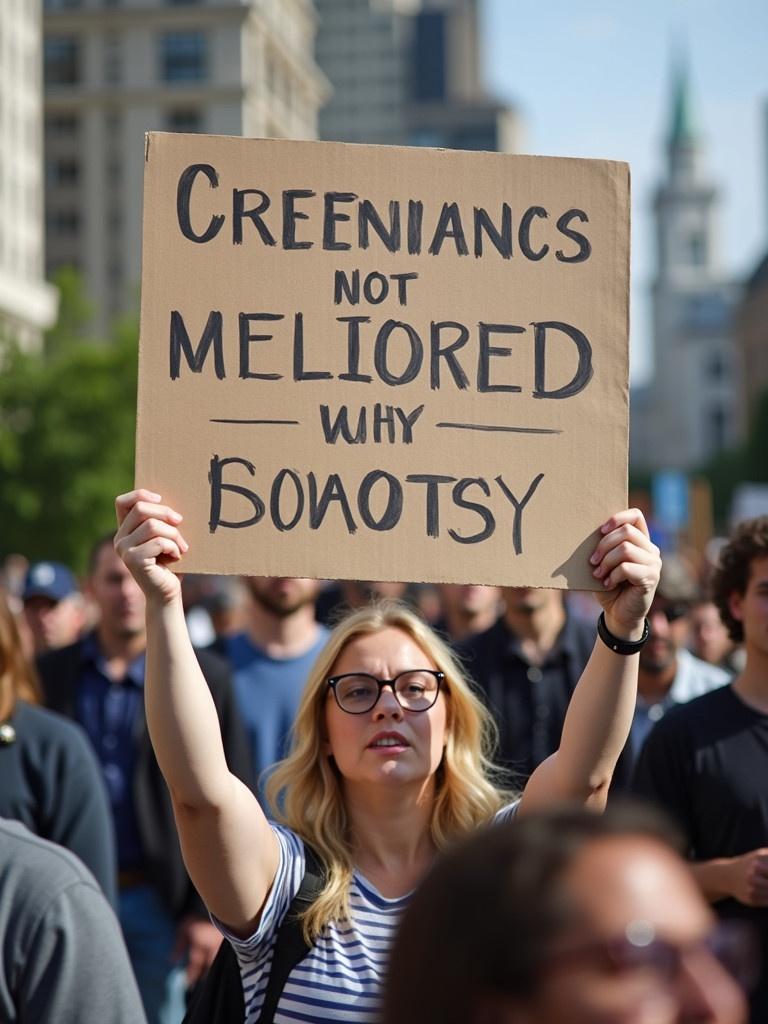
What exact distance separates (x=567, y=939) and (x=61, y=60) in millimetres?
81298

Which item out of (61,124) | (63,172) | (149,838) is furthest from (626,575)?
(63,172)

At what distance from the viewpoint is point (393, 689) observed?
2975mm

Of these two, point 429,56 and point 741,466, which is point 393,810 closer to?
point 741,466

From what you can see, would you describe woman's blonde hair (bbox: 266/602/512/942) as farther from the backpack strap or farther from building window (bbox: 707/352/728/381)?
building window (bbox: 707/352/728/381)

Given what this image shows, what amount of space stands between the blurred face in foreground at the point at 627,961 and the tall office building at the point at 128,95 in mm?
72446

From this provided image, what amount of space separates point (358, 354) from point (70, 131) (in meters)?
79.9

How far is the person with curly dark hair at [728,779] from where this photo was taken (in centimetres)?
343

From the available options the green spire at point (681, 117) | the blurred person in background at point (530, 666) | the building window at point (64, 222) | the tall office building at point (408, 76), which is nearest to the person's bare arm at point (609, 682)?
the blurred person in background at point (530, 666)

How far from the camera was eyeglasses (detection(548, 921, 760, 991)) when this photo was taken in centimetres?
122

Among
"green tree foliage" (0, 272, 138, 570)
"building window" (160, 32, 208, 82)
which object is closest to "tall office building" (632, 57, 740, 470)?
"building window" (160, 32, 208, 82)

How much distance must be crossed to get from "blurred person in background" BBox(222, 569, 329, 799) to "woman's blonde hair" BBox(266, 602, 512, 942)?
2.07m

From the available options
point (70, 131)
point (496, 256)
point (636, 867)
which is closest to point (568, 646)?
point (496, 256)

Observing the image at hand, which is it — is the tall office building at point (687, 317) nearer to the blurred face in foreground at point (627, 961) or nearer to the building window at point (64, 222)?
the building window at point (64, 222)

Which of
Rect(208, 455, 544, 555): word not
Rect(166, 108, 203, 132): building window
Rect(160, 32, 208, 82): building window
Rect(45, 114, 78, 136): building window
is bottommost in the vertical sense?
Rect(208, 455, 544, 555): word not
